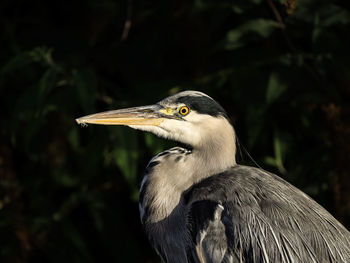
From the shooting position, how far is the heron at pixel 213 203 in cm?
214

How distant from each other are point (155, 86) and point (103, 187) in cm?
98

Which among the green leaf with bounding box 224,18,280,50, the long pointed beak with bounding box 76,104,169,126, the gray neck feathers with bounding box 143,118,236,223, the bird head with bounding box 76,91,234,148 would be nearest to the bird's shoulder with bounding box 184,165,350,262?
the gray neck feathers with bounding box 143,118,236,223

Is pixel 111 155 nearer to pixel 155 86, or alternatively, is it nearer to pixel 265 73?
pixel 155 86

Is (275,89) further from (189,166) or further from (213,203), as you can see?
(213,203)

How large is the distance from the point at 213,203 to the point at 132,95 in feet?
3.43

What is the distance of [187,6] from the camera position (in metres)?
3.45

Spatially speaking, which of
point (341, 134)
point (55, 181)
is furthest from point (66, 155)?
point (341, 134)

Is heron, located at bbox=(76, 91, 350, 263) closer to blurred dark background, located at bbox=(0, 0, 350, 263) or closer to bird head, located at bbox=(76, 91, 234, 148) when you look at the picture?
bird head, located at bbox=(76, 91, 234, 148)

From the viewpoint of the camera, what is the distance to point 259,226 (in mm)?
2158

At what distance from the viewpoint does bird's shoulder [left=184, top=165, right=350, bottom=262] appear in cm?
213

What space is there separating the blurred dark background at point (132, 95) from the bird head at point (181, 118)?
207mm

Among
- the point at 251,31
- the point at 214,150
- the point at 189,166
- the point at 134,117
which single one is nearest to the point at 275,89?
the point at 251,31

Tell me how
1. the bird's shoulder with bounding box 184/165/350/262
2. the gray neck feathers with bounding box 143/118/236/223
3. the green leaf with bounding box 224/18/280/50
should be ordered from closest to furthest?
the bird's shoulder with bounding box 184/165/350/262 → the gray neck feathers with bounding box 143/118/236/223 → the green leaf with bounding box 224/18/280/50

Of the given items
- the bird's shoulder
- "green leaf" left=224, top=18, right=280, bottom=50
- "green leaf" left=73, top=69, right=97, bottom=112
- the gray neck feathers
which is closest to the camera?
the bird's shoulder
